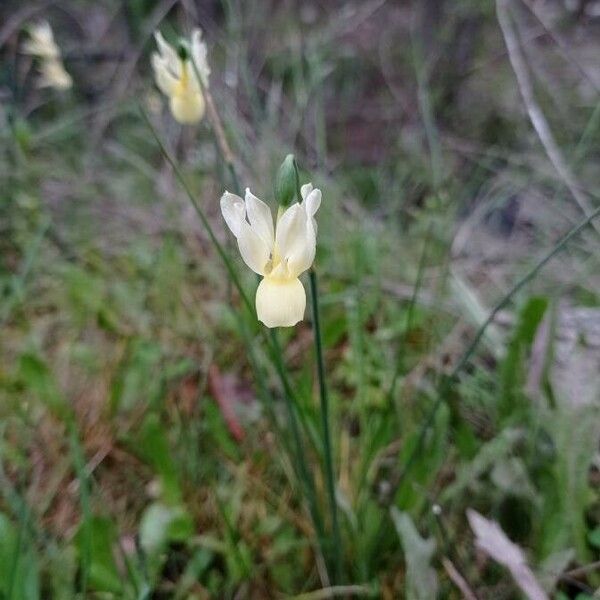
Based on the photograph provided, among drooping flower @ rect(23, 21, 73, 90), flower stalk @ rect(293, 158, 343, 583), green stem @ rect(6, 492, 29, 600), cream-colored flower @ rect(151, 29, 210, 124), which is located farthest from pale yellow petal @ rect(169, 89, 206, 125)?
drooping flower @ rect(23, 21, 73, 90)

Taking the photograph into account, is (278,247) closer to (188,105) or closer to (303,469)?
(303,469)

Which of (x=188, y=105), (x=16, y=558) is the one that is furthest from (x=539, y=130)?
(x=16, y=558)

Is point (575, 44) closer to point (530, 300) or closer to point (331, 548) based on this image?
point (530, 300)

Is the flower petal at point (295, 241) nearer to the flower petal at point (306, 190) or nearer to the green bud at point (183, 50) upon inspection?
the flower petal at point (306, 190)

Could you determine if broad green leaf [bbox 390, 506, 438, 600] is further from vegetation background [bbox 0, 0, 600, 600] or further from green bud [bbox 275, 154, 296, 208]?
green bud [bbox 275, 154, 296, 208]

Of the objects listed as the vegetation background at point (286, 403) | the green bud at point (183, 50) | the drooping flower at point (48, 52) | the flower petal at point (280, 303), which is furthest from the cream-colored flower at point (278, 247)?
the drooping flower at point (48, 52)

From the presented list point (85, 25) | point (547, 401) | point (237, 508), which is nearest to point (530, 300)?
point (547, 401)
